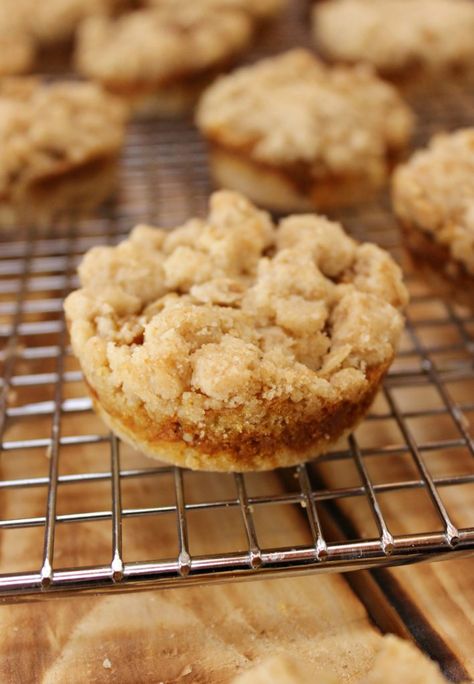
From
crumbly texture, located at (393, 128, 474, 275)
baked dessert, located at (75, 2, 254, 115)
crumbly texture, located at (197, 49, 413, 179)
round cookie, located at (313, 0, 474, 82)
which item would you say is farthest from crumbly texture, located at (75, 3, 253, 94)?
crumbly texture, located at (393, 128, 474, 275)

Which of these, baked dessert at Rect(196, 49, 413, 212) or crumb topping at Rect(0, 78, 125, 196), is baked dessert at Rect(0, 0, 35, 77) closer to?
crumb topping at Rect(0, 78, 125, 196)

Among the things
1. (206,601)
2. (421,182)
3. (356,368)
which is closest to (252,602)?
(206,601)

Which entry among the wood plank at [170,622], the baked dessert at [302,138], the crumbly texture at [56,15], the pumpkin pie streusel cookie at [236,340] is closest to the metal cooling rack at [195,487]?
the wood plank at [170,622]

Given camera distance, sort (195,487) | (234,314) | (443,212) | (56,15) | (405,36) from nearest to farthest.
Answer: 1. (234,314)
2. (195,487)
3. (443,212)
4. (405,36)
5. (56,15)

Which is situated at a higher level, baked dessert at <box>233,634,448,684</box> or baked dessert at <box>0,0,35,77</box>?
baked dessert at <box>233,634,448,684</box>

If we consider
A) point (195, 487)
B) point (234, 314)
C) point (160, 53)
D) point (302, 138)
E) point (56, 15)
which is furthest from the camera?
point (56, 15)

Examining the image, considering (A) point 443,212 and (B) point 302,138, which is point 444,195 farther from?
(B) point 302,138

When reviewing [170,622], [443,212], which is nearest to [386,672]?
[170,622]
